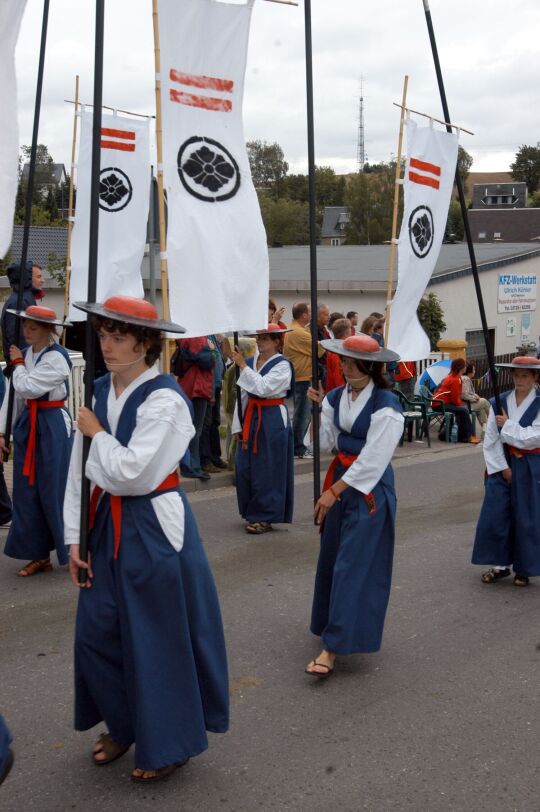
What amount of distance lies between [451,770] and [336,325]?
8.05 m

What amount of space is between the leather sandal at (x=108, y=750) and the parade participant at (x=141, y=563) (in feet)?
0.56

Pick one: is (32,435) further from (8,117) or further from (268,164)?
(268,164)

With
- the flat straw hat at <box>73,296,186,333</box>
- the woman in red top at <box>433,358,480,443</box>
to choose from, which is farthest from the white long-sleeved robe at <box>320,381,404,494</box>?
the woman in red top at <box>433,358,480,443</box>

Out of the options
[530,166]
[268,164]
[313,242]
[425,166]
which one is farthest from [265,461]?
[530,166]

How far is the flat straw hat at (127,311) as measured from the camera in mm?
3811

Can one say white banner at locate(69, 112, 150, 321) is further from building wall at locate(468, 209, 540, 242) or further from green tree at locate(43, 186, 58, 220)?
building wall at locate(468, 209, 540, 242)

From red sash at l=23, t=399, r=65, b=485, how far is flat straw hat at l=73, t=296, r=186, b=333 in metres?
3.49

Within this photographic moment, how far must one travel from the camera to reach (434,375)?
→ 1681 centimetres

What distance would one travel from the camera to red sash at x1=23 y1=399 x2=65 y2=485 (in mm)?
7172

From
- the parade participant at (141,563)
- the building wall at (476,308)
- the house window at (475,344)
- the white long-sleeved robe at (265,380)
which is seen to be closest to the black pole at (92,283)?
the parade participant at (141,563)

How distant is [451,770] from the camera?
4.24m

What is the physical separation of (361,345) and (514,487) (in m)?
2.40

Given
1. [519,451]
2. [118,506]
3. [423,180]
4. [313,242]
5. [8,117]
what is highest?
[423,180]

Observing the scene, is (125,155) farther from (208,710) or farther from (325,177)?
(325,177)
